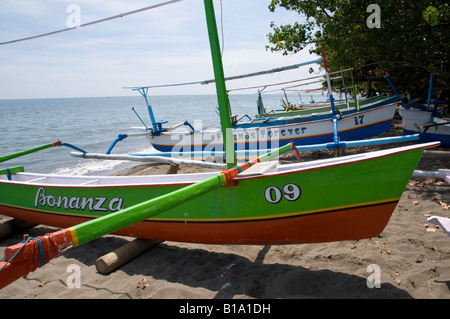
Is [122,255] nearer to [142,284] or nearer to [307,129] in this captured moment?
[142,284]

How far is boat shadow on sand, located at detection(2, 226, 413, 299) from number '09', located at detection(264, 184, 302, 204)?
901 millimetres

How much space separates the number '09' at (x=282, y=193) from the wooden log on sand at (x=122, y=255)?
203cm

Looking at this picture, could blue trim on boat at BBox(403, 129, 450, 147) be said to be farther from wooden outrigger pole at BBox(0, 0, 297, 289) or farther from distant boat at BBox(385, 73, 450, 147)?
wooden outrigger pole at BBox(0, 0, 297, 289)

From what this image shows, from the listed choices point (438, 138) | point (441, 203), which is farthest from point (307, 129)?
point (441, 203)

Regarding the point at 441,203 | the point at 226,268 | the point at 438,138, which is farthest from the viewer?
the point at 438,138

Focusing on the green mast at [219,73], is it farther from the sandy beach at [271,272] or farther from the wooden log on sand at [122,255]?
the wooden log on sand at [122,255]

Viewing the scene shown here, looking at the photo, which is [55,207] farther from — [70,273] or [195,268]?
[195,268]

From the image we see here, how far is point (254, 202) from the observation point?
3.65 m

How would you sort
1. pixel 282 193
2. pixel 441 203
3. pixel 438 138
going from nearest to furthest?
pixel 282 193 < pixel 441 203 < pixel 438 138

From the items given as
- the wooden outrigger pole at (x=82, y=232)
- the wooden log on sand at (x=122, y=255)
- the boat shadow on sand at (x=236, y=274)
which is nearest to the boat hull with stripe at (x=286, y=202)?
the wooden log on sand at (x=122, y=255)

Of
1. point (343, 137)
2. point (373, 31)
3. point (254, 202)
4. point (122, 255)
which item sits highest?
point (373, 31)

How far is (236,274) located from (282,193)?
1.17 metres

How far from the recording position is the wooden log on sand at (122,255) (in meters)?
3.98

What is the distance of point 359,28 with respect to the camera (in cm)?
912
